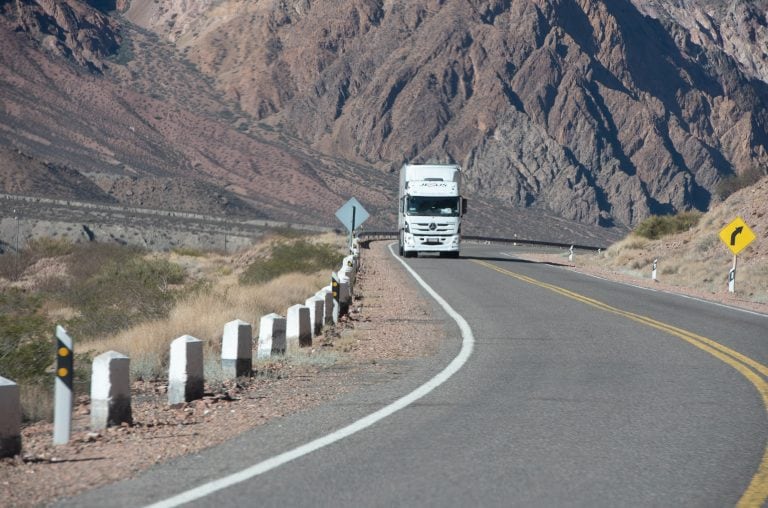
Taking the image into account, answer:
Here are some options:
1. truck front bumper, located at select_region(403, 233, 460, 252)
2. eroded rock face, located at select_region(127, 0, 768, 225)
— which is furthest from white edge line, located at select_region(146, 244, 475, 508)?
eroded rock face, located at select_region(127, 0, 768, 225)

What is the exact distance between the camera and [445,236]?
147ft

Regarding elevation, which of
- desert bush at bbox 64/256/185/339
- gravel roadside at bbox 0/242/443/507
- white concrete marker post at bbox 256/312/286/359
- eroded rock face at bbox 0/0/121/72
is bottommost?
desert bush at bbox 64/256/185/339

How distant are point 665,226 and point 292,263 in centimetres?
3187

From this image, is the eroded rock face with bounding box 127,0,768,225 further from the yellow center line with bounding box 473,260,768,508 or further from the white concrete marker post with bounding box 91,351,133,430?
the white concrete marker post with bounding box 91,351,133,430

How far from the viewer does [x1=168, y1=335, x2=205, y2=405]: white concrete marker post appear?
1038 cm

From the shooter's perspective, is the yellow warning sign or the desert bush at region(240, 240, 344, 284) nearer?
the yellow warning sign

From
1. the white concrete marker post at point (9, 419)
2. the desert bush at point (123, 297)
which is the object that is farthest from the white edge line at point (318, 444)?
the desert bush at point (123, 297)

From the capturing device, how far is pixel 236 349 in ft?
39.8

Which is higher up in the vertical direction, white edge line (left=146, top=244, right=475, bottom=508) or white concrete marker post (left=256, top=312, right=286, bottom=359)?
white concrete marker post (left=256, top=312, right=286, bottom=359)

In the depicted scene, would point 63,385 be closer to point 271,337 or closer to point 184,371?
point 184,371

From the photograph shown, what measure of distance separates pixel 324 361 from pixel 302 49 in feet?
543

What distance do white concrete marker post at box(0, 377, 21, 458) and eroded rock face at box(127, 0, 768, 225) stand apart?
145252 mm

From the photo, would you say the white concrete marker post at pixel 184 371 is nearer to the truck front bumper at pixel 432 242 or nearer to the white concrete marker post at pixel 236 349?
the white concrete marker post at pixel 236 349

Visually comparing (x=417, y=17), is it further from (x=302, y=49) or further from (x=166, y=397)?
(x=166, y=397)
